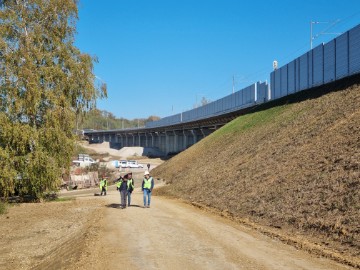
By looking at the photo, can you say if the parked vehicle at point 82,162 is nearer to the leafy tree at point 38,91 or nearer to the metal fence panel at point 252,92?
the metal fence panel at point 252,92

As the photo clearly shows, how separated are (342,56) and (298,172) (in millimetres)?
16711

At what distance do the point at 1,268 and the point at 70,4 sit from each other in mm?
20553

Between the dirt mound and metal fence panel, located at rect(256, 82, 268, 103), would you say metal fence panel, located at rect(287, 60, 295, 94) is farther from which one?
the dirt mound

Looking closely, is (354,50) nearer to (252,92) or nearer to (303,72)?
(303,72)

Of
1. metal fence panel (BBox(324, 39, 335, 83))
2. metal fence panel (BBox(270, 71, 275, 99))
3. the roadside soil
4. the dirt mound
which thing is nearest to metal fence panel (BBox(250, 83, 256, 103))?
metal fence panel (BBox(270, 71, 275, 99))

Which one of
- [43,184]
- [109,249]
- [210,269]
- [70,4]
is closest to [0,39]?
[70,4]

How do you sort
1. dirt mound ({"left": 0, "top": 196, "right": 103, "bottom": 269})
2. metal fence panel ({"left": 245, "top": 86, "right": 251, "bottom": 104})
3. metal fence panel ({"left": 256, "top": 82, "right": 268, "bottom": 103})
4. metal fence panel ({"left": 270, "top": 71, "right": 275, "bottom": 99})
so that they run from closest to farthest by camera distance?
dirt mound ({"left": 0, "top": 196, "right": 103, "bottom": 269}) < metal fence panel ({"left": 270, "top": 71, "right": 275, "bottom": 99}) < metal fence panel ({"left": 256, "top": 82, "right": 268, "bottom": 103}) < metal fence panel ({"left": 245, "top": 86, "right": 251, "bottom": 104})

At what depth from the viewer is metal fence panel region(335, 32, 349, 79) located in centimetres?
3278

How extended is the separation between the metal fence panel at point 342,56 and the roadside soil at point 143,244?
18.4m

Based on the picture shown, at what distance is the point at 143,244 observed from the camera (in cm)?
1284

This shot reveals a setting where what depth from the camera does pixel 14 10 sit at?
1085 inches

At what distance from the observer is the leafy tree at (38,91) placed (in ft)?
86.5

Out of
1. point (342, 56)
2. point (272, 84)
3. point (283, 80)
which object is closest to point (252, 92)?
point (272, 84)

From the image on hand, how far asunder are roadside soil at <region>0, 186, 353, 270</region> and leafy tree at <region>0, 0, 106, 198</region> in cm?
559
